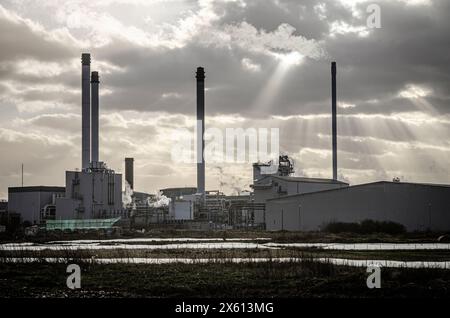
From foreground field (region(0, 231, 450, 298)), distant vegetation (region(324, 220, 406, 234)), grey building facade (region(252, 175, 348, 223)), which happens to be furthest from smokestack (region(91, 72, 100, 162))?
foreground field (region(0, 231, 450, 298))

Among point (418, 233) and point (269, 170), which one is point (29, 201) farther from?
point (418, 233)

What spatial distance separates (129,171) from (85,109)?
27.8 m

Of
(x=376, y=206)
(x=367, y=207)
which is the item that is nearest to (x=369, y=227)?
(x=376, y=206)

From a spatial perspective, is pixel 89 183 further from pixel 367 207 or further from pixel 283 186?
pixel 367 207

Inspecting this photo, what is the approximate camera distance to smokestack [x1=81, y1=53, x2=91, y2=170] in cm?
8756


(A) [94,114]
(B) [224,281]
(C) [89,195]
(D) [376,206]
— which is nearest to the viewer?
(B) [224,281]

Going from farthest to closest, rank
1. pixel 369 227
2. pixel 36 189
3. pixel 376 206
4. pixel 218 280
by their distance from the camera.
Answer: pixel 36 189 → pixel 376 206 → pixel 369 227 → pixel 218 280

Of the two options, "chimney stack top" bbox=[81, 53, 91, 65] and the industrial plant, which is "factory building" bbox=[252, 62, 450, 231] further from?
"chimney stack top" bbox=[81, 53, 91, 65]

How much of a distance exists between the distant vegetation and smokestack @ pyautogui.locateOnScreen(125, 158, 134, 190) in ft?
182

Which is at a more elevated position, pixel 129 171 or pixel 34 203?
pixel 129 171

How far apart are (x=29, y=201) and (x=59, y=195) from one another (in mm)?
4643

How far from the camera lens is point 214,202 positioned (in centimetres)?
10094

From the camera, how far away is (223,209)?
98750 millimetres
